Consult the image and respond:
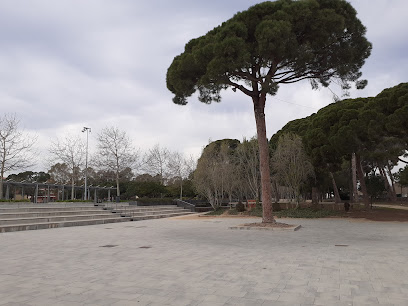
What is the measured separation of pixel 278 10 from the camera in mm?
14273

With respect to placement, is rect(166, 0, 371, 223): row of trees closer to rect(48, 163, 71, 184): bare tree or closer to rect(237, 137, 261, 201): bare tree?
rect(237, 137, 261, 201): bare tree

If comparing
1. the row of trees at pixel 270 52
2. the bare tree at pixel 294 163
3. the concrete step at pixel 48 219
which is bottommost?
the concrete step at pixel 48 219

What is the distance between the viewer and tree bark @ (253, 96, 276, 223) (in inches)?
628

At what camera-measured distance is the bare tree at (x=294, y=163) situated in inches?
1071

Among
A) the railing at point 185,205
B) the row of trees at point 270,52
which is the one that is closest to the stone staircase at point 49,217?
the row of trees at point 270,52

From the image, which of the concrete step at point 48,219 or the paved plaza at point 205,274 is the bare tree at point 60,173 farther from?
the paved plaza at point 205,274

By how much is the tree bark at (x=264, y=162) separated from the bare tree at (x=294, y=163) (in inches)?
456

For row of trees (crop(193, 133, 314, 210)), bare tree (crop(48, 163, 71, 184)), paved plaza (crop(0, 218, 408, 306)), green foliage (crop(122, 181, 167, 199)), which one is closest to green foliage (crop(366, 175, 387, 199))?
row of trees (crop(193, 133, 314, 210))

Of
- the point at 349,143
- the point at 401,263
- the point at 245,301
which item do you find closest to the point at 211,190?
the point at 349,143

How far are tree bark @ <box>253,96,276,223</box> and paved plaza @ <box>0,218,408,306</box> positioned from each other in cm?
575

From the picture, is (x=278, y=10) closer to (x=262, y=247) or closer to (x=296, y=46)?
(x=296, y=46)

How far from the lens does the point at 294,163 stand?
27188 millimetres

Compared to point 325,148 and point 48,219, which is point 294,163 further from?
point 48,219

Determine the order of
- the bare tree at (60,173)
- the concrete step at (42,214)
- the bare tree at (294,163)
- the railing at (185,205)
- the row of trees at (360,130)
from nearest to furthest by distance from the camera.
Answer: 1. the concrete step at (42,214)
2. the row of trees at (360,130)
3. the bare tree at (294,163)
4. the railing at (185,205)
5. the bare tree at (60,173)
